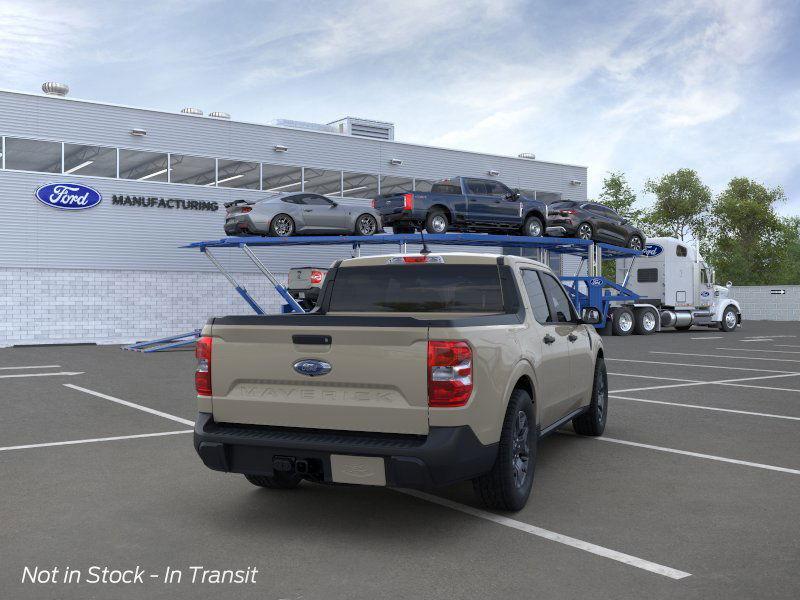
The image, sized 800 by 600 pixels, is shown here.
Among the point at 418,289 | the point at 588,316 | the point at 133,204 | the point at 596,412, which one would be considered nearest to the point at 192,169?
the point at 133,204

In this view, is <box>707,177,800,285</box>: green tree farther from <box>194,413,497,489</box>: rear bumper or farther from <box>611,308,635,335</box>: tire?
<box>194,413,497,489</box>: rear bumper

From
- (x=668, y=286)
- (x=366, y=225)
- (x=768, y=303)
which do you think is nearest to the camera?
(x=366, y=225)

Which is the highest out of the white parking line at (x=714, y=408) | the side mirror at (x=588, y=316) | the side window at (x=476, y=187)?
the side window at (x=476, y=187)

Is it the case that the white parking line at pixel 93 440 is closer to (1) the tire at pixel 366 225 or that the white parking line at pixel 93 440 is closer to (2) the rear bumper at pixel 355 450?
(2) the rear bumper at pixel 355 450

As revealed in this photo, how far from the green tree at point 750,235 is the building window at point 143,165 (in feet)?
165

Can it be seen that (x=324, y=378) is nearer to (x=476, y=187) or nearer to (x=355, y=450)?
(x=355, y=450)

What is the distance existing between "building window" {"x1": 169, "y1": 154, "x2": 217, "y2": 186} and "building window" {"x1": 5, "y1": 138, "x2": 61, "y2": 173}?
3739 mm

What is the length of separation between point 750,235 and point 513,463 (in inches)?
2612

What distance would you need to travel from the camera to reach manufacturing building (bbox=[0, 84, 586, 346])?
82.3 ft

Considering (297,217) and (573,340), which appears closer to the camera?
(573,340)

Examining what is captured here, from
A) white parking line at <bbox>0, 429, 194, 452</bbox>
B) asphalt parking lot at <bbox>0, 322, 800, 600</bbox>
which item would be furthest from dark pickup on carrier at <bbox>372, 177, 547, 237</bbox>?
white parking line at <bbox>0, 429, 194, 452</bbox>

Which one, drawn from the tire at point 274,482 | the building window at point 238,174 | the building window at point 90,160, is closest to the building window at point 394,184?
the building window at point 238,174

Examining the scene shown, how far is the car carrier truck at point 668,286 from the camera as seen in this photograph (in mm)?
29859

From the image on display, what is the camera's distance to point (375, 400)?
4.76m
